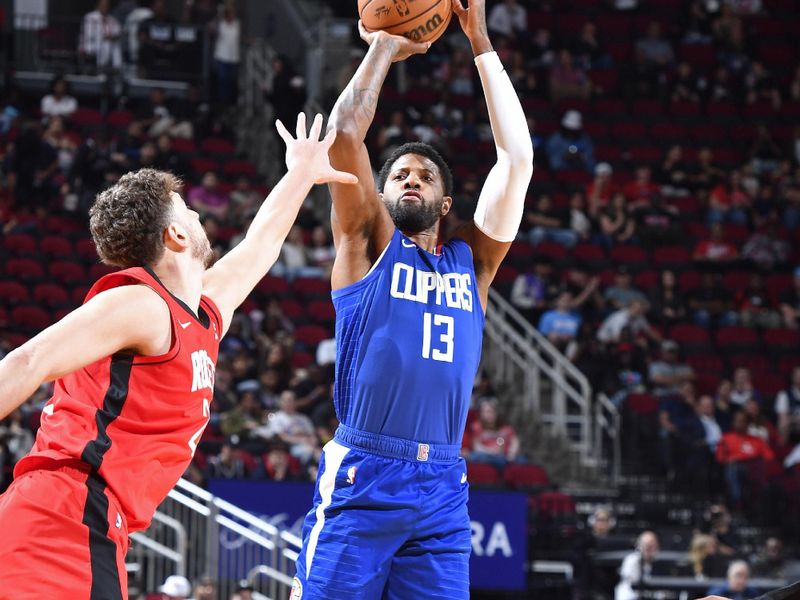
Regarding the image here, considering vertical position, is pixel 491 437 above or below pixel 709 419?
below

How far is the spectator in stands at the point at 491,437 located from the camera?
45.3 feet

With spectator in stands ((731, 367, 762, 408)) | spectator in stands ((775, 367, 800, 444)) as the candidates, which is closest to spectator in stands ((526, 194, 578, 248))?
spectator in stands ((731, 367, 762, 408))

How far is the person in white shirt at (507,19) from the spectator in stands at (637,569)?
1060 cm

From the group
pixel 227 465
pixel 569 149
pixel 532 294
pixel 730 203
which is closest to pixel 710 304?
pixel 730 203

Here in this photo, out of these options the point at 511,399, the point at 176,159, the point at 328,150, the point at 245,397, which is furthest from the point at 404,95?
the point at 328,150

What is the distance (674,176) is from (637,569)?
27.1 feet

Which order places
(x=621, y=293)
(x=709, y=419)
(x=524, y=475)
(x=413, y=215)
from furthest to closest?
(x=621, y=293), (x=709, y=419), (x=524, y=475), (x=413, y=215)

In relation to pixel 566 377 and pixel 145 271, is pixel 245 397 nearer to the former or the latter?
pixel 566 377

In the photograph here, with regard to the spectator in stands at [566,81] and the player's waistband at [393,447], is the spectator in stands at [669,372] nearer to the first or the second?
the spectator in stands at [566,81]

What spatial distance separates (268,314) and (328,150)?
9992 mm

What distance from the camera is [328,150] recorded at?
4.72 m

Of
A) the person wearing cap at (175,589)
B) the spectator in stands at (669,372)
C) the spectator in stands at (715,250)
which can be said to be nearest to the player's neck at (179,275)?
the person wearing cap at (175,589)

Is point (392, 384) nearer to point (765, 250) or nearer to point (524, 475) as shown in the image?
point (524, 475)

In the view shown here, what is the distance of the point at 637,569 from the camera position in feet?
40.0
